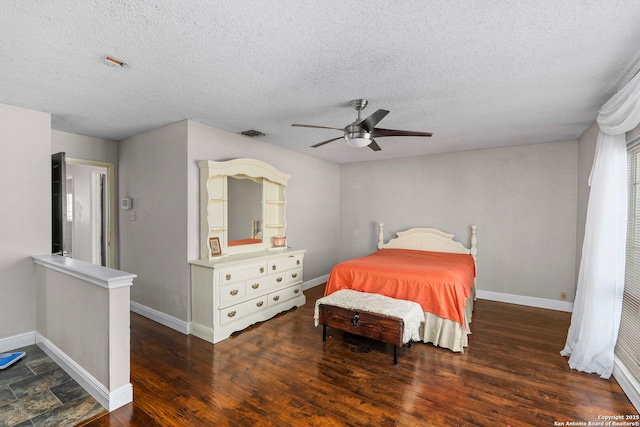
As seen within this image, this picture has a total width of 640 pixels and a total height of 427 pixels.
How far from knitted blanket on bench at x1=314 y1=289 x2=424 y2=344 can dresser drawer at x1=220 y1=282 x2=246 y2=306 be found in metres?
0.99

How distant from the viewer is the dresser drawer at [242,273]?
3348 millimetres

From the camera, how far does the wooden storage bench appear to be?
2.78 metres

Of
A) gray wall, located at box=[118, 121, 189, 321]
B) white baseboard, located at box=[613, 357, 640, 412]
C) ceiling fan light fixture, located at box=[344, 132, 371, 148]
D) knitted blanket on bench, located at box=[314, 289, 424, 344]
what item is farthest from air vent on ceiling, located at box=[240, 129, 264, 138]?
white baseboard, located at box=[613, 357, 640, 412]

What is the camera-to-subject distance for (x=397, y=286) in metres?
3.40

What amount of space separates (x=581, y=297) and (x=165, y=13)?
4.07 meters

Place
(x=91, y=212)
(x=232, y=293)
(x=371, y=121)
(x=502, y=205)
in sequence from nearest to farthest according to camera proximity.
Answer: (x=371, y=121)
(x=232, y=293)
(x=502, y=205)
(x=91, y=212)

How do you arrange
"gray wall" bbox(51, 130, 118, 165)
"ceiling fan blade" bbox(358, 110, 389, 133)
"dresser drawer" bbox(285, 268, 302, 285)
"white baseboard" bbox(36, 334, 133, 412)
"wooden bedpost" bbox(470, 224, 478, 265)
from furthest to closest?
"wooden bedpost" bbox(470, 224, 478, 265)
"dresser drawer" bbox(285, 268, 302, 285)
"gray wall" bbox(51, 130, 118, 165)
"ceiling fan blade" bbox(358, 110, 389, 133)
"white baseboard" bbox(36, 334, 133, 412)

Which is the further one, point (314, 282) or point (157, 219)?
point (314, 282)

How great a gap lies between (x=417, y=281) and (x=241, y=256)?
2.19 metres

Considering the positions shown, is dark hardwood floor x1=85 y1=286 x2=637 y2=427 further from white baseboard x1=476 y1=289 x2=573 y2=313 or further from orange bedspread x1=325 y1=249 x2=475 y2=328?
white baseboard x1=476 y1=289 x2=573 y2=313

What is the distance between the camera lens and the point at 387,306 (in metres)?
3.00

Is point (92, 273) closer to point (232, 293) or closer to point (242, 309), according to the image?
point (232, 293)

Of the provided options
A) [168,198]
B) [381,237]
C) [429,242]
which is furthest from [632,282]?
[168,198]

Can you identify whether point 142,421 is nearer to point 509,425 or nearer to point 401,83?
point 509,425
